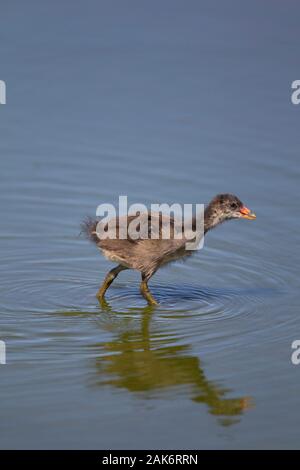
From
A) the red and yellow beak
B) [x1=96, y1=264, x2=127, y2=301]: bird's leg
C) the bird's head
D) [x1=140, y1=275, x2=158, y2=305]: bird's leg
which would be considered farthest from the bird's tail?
the red and yellow beak

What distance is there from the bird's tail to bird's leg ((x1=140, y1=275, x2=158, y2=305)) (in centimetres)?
55

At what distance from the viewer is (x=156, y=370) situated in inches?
290

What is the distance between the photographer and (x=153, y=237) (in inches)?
351

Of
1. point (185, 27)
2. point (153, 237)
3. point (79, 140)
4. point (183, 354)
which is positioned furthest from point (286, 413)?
point (185, 27)

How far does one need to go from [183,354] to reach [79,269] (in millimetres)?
2124

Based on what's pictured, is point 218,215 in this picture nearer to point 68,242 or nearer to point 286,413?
point 68,242

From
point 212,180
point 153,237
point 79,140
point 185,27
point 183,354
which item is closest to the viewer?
point 183,354

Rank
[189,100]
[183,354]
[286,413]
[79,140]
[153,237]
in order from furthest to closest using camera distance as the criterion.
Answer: [189,100], [79,140], [153,237], [183,354], [286,413]

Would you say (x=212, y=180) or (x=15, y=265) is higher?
(x=212, y=180)

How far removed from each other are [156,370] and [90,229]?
2.09 m

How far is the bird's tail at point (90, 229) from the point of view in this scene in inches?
356

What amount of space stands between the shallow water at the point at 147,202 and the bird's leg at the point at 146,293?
8 centimetres

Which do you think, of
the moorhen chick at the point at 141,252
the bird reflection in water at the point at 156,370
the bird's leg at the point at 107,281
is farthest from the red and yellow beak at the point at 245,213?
the bird reflection in water at the point at 156,370

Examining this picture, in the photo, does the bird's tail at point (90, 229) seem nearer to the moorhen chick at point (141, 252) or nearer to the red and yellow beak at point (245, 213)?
the moorhen chick at point (141, 252)
